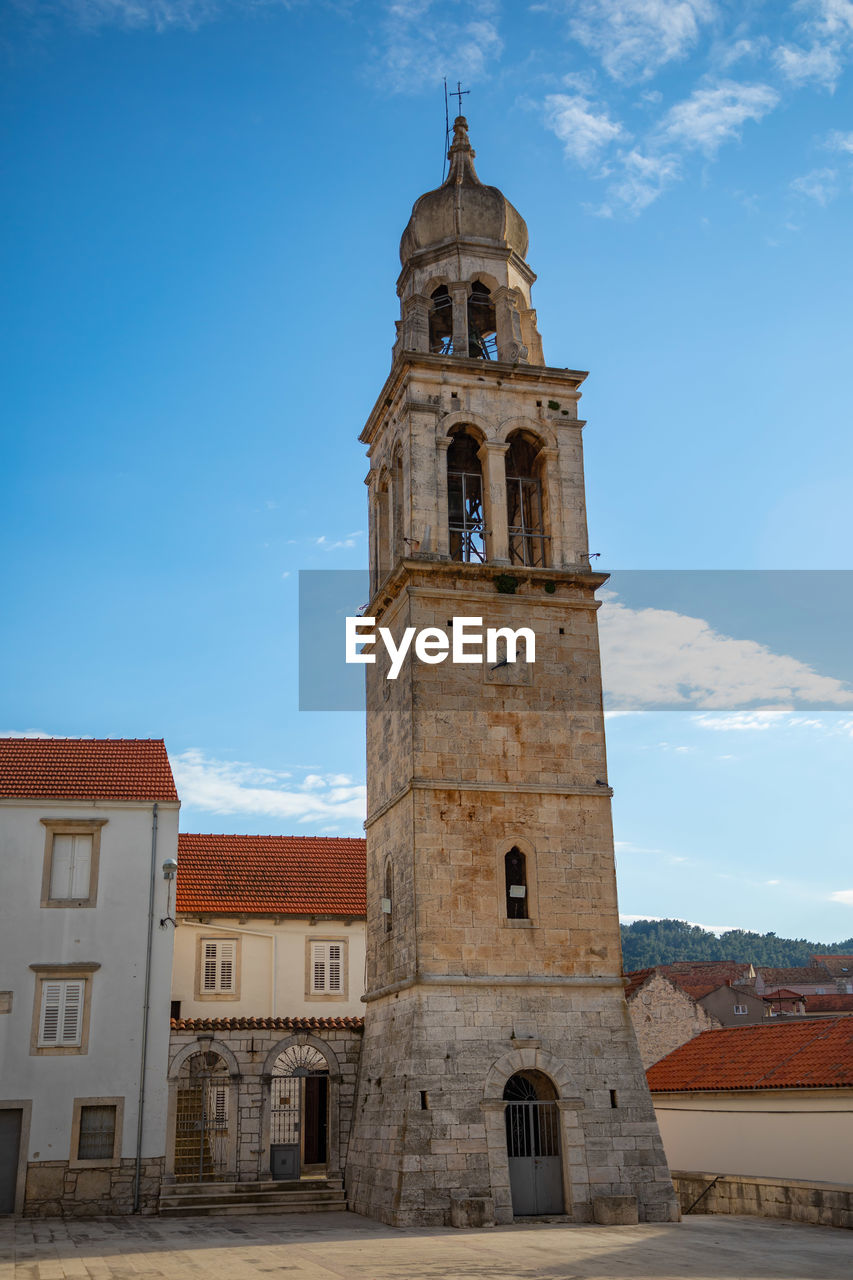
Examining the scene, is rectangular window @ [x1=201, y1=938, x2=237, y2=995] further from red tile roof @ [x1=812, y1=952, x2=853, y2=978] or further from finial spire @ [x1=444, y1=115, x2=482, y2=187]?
red tile roof @ [x1=812, y1=952, x2=853, y2=978]

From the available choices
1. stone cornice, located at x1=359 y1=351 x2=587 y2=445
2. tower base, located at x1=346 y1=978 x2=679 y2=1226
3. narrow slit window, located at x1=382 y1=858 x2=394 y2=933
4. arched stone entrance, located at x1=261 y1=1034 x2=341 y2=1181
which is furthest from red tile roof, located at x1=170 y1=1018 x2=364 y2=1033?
stone cornice, located at x1=359 y1=351 x2=587 y2=445

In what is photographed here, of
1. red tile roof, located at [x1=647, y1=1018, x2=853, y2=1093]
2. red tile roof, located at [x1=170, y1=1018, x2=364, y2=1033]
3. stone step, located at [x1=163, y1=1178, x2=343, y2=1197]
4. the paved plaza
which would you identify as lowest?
the paved plaza

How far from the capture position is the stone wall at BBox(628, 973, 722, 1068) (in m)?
41.7

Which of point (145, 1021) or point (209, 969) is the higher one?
point (209, 969)

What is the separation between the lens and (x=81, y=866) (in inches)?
946

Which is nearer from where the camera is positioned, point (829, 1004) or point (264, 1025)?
point (264, 1025)

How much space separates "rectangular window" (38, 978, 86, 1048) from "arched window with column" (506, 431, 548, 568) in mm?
13243

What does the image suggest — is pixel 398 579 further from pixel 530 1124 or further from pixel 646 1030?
pixel 646 1030

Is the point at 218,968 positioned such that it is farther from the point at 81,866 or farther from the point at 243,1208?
the point at 243,1208

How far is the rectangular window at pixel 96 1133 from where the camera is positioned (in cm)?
2222

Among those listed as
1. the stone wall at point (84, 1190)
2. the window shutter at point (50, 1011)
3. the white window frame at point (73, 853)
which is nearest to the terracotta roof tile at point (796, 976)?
the stone wall at point (84, 1190)

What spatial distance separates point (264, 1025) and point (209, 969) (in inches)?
151

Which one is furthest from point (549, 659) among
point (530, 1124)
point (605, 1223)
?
point (605, 1223)

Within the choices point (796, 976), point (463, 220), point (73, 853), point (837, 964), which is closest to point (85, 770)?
point (73, 853)
